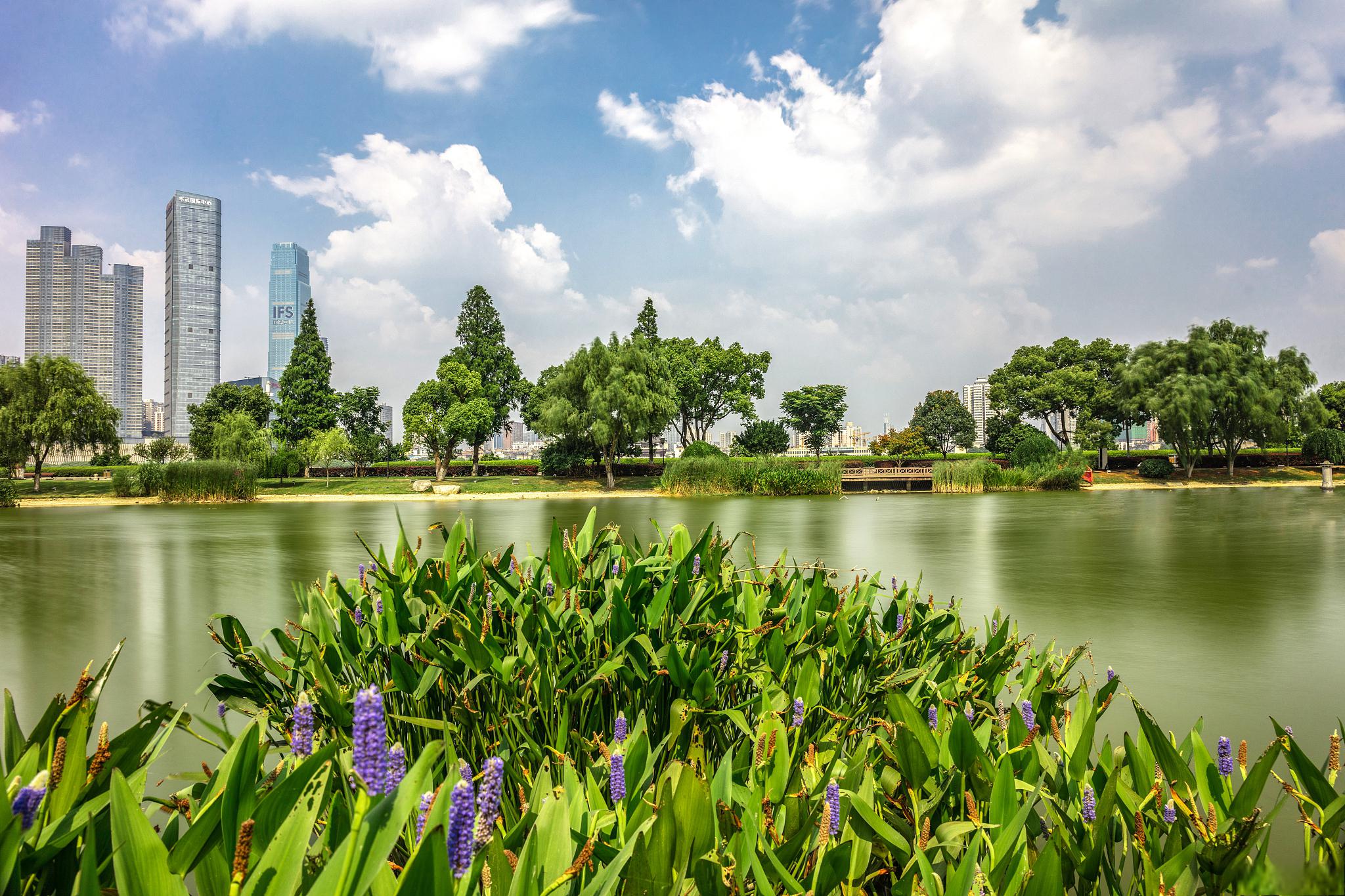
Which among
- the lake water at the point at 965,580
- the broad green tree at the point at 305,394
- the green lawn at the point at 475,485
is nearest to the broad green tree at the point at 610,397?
the green lawn at the point at 475,485

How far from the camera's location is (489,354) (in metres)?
37.1

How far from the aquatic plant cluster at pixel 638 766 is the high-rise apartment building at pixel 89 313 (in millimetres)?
180567

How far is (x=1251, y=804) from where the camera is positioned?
1.29m

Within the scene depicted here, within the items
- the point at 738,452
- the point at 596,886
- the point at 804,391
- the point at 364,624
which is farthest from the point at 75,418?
the point at 804,391

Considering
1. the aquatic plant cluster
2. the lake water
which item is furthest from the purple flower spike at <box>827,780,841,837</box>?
the lake water

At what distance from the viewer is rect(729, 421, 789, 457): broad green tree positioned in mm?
37938

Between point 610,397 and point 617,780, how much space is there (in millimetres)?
25557

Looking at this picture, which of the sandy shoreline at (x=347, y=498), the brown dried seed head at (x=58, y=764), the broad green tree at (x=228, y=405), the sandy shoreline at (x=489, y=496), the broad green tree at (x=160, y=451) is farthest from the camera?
the broad green tree at (x=228, y=405)

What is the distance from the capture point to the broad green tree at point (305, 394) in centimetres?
3794

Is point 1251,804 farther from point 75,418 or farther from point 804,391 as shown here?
point 804,391

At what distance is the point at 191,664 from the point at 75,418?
101ft

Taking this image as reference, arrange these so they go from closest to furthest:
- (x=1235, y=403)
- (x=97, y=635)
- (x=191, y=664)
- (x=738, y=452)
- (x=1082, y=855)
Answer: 1. (x=1082, y=855)
2. (x=191, y=664)
3. (x=97, y=635)
4. (x=1235, y=403)
5. (x=738, y=452)

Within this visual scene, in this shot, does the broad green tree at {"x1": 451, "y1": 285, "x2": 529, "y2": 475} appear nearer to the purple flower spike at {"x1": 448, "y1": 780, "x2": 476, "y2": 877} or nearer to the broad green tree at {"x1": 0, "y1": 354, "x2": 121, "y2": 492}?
the broad green tree at {"x1": 0, "y1": 354, "x2": 121, "y2": 492}

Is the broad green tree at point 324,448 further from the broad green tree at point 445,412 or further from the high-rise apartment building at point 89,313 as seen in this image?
the high-rise apartment building at point 89,313
